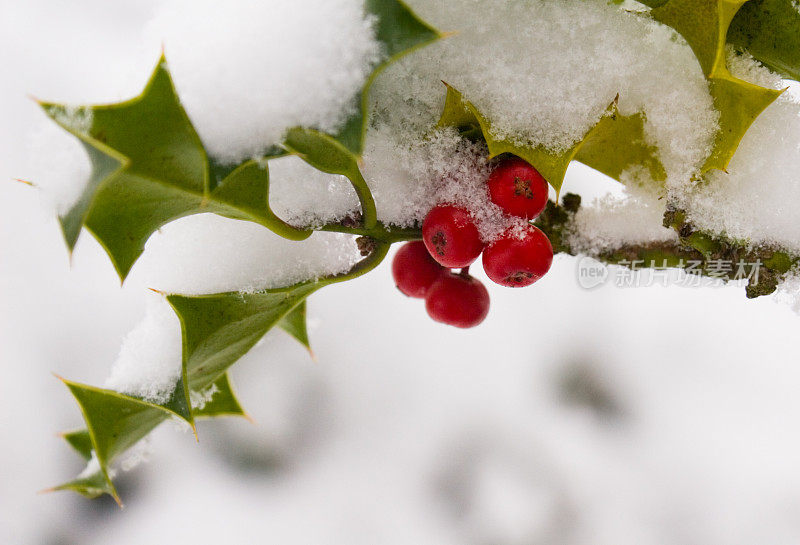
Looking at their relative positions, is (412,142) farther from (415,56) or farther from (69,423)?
(69,423)

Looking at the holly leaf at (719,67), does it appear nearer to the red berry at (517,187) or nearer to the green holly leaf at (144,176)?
the red berry at (517,187)

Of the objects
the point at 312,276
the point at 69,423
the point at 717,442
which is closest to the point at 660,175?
the point at 312,276

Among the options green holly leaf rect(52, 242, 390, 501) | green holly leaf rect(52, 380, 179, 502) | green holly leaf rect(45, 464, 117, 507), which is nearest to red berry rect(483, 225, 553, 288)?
green holly leaf rect(52, 242, 390, 501)

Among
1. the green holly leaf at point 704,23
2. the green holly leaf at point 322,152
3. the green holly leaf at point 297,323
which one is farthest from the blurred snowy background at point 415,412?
the green holly leaf at point 322,152

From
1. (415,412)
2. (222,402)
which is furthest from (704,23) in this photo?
(415,412)

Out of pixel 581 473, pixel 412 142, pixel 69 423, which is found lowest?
pixel 69 423

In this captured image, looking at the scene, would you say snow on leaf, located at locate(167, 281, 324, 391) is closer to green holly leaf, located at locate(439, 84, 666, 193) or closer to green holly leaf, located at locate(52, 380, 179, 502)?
green holly leaf, located at locate(52, 380, 179, 502)
